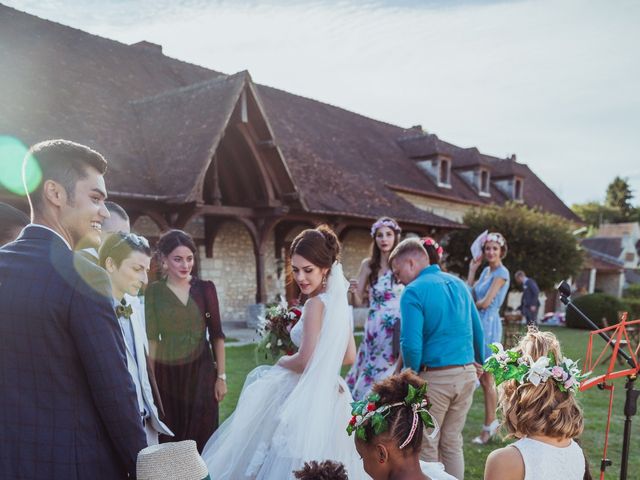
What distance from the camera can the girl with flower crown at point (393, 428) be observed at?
7.38 ft

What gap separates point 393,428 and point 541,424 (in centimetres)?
69

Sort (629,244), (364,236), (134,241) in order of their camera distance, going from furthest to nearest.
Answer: (629,244) < (364,236) < (134,241)

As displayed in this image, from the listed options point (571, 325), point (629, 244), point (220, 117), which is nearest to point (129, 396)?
point (220, 117)

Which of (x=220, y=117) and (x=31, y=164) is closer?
(x=31, y=164)

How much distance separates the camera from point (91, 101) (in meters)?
13.8

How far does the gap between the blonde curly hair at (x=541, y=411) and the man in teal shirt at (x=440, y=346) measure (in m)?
1.42

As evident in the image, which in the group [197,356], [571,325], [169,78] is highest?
[169,78]

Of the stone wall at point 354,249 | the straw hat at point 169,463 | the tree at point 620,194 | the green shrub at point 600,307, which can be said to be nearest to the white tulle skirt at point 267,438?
the straw hat at point 169,463

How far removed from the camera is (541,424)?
7.66 ft

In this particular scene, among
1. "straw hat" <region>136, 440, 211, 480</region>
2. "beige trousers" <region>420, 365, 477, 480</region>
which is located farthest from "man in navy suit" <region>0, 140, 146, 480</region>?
Result: "beige trousers" <region>420, 365, 477, 480</region>

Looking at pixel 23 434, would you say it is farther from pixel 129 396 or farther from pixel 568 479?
pixel 568 479

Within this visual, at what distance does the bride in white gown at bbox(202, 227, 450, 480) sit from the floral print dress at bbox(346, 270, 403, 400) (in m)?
1.52

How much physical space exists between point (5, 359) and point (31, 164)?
30.2 inches

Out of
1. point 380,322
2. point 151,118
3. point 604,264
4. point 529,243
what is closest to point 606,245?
point 604,264
